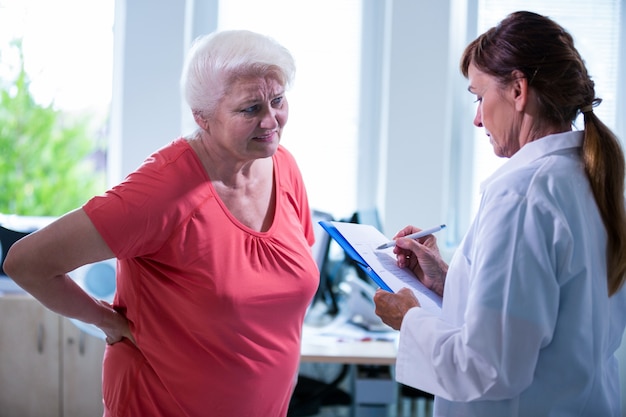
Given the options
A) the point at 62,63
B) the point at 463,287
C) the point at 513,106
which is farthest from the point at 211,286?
the point at 62,63

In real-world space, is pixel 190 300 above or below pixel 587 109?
below

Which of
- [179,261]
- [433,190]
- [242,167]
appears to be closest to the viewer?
[179,261]

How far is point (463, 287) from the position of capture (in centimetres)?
123

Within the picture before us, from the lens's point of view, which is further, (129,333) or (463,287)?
(129,333)

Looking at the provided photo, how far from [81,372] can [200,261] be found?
81.3 inches

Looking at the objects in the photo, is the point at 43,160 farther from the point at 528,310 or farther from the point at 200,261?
the point at 528,310

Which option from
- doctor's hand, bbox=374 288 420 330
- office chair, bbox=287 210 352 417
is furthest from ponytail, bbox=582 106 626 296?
office chair, bbox=287 210 352 417

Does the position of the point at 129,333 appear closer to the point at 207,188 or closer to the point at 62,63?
the point at 207,188

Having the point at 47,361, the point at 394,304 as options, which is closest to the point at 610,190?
the point at 394,304

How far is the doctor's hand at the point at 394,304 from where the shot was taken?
131 centimetres

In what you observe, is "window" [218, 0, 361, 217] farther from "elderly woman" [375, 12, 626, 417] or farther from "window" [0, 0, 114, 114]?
"elderly woman" [375, 12, 626, 417]

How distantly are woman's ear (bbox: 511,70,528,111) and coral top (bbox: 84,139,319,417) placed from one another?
656 mm

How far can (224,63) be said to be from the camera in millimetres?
1546

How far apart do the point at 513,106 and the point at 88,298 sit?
39.6 inches
